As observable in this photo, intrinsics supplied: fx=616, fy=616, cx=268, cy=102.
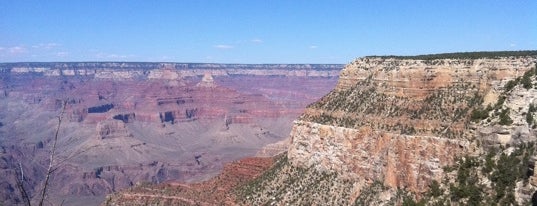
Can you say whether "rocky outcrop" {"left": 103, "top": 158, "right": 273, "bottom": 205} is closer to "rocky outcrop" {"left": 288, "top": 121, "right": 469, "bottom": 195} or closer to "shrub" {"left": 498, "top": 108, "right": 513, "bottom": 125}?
"rocky outcrop" {"left": 288, "top": 121, "right": 469, "bottom": 195}

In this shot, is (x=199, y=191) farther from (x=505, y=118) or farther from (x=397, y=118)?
(x=505, y=118)

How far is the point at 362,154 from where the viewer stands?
5891cm

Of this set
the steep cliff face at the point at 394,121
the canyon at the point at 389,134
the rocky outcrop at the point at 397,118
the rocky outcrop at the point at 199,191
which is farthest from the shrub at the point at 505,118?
the rocky outcrop at the point at 199,191

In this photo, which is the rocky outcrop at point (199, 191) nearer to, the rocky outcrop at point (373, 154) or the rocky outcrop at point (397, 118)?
the rocky outcrop at point (373, 154)

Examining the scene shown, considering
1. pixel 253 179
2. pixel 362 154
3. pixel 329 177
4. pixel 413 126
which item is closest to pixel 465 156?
pixel 413 126

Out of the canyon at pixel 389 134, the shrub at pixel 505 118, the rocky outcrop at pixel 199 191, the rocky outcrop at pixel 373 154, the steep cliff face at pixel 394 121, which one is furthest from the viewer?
the rocky outcrop at pixel 199 191

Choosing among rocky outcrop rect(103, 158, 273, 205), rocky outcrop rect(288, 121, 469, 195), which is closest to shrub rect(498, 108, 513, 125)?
rocky outcrop rect(288, 121, 469, 195)

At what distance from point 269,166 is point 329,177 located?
1761cm

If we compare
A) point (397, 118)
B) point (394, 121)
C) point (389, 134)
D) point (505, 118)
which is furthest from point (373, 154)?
point (505, 118)

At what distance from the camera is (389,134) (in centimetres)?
5528

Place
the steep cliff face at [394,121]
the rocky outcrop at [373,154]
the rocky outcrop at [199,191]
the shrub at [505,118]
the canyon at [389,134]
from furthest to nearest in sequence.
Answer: the rocky outcrop at [199,191] → the steep cliff face at [394,121] → the rocky outcrop at [373,154] → the canyon at [389,134] → the shrub at [505,118]

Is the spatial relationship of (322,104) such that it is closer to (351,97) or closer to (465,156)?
(351,97)

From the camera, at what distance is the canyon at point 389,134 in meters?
35.5

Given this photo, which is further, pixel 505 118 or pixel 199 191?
pixel 199 191
